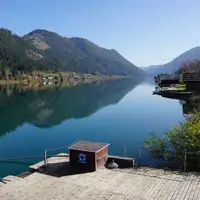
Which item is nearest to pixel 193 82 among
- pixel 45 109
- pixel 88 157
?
pixel 45 109

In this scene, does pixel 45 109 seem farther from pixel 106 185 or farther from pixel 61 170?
pixel 106 185

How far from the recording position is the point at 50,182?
50.9 feet

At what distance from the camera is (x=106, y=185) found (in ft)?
48.8

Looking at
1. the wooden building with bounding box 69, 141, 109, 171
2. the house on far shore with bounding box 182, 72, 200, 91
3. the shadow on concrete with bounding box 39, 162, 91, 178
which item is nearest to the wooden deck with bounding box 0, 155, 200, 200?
A: the shadow on concrete with bounding box 39, 162, 91, 178

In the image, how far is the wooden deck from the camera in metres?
13.5

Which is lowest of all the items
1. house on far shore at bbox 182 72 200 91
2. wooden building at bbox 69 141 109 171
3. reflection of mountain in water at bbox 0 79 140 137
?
reflection of mountain in water at bbox 0 79 140 137

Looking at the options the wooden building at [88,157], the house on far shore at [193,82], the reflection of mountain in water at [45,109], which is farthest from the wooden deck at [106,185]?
the house on far shore at [193,82]

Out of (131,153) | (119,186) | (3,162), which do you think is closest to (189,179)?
(119,186)

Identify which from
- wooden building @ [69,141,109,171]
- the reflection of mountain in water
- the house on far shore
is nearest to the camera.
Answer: wooden building @ [69,141,109,171]

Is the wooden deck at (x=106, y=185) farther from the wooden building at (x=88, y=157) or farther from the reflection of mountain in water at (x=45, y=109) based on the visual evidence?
the reflection of mountain in water at (x=45, y=109)

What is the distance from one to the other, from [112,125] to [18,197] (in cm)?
3464

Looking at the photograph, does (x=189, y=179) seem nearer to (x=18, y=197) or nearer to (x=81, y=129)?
(x=18, y=197)

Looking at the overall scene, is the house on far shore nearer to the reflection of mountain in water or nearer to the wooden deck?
the reflection of mountain in water

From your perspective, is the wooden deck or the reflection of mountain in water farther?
the reflection of mountain in water
